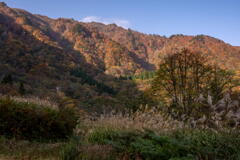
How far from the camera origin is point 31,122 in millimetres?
5918

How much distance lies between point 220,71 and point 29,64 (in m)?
79.8

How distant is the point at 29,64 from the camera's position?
83.9m

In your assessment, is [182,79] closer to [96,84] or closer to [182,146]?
[182,146]

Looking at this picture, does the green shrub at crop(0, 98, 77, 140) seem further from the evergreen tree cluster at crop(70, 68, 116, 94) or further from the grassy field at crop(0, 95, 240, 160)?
the evergreen tree cluster at crop(70, 68, 116, 94)

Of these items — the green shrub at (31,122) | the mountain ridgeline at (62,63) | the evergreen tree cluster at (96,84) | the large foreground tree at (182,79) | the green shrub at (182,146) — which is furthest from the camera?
the evergreen tree cluster at (96,84)

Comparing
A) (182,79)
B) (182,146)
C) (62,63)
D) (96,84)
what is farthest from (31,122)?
(62,63)

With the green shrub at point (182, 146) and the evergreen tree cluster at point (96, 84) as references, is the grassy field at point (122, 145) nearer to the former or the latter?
the green shrub at point (182, 146)

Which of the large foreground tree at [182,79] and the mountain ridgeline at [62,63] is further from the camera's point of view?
the mountain ridgeline at [62,63]

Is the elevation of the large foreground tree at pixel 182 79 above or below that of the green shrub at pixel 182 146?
above

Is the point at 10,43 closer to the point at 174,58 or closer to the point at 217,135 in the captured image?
the point at 174,58

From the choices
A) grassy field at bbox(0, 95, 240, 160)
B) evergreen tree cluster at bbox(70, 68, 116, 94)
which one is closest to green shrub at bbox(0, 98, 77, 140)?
grassy field at bbox(0, 95, 240, 160)

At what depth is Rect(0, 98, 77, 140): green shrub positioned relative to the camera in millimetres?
5812

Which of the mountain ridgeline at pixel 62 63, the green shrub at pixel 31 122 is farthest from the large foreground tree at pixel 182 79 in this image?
the green shrub at pixel 31 122

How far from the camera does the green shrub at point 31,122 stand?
19.1 feet
